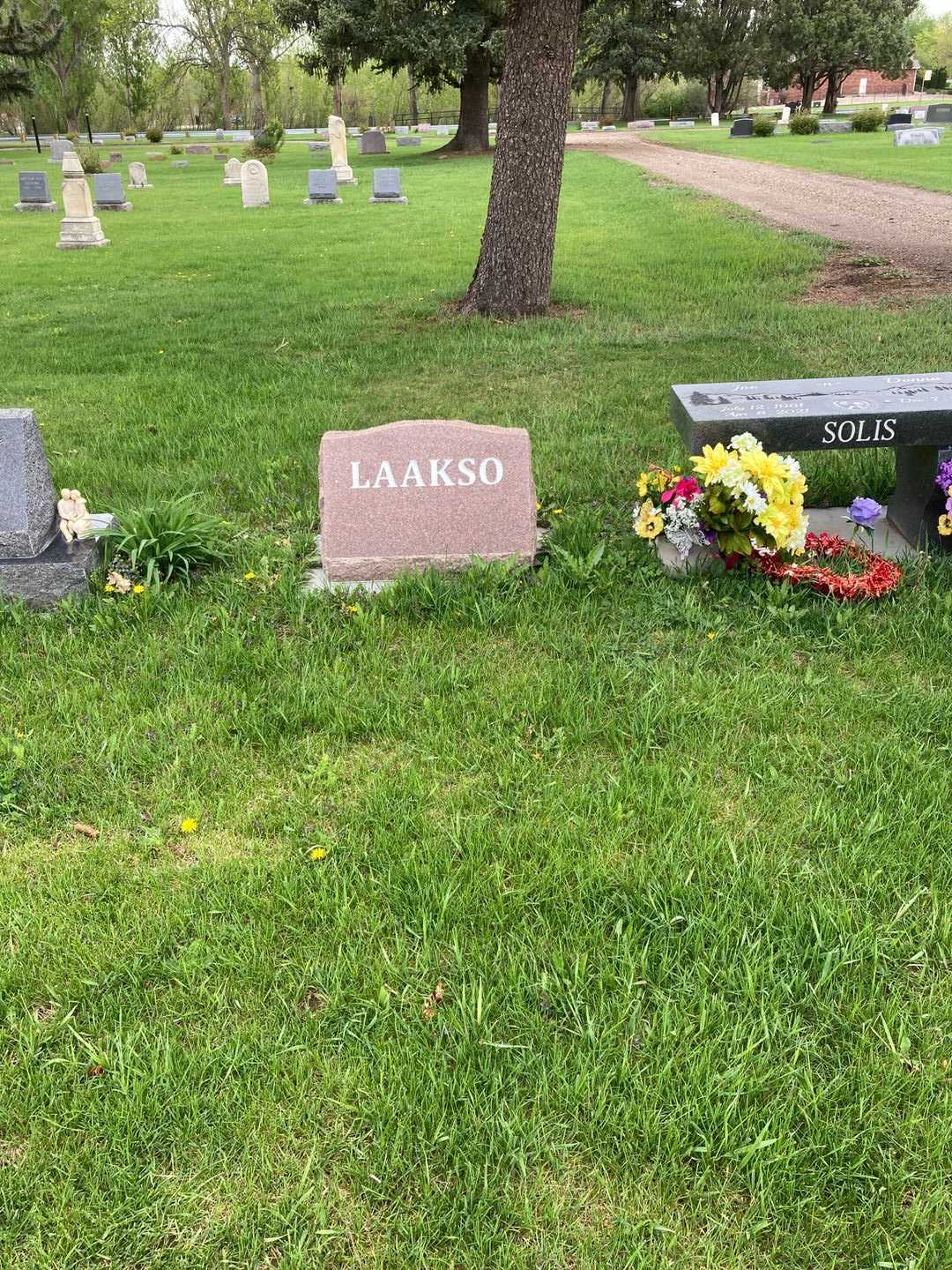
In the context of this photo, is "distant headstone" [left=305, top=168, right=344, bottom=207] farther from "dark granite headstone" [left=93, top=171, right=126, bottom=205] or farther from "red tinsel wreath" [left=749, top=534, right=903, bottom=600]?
"red tinsel wreath" [left=749, top=534, right=903, bottom=600]

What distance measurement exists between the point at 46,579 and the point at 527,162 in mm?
6209

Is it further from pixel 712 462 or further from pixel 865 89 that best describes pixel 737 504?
pixel 865 89

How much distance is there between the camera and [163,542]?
4.34m

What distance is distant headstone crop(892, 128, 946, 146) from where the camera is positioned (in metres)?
31.9

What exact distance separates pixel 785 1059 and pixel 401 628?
227 centimetres

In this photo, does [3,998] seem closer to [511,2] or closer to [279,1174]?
[279,1174]

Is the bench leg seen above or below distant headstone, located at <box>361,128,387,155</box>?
below

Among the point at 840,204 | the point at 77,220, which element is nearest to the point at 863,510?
the point at 840,204

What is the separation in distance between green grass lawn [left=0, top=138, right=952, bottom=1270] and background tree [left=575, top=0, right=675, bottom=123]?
163 feet

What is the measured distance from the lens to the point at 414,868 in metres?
2.60

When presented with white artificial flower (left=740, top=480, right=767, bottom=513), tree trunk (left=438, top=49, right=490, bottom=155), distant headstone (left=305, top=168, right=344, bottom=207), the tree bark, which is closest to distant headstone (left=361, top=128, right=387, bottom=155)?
the tree bark

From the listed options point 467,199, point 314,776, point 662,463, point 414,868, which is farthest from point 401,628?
point 467,199

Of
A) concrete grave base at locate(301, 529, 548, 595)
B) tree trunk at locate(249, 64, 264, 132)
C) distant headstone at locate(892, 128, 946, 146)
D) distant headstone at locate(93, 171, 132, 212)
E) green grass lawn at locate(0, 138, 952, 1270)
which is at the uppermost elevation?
tree trunk at locate(249, 64, 264, 132)

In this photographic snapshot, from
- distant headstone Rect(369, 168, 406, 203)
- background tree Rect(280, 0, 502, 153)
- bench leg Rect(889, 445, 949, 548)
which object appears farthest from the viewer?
background tree Rect(280, 0, 502, 153)
